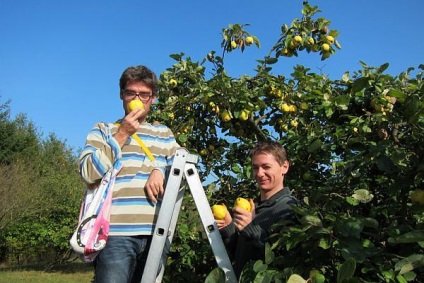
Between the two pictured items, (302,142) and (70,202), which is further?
(70,202)

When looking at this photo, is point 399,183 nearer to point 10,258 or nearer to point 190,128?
point 190,128

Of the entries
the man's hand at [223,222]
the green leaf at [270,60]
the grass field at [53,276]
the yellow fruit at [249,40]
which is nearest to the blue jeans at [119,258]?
the man's hand at [223,222]

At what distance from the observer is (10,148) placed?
78.9 feet

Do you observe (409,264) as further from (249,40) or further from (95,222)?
(249,40)

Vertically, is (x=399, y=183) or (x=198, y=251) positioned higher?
(x=399, y=183)

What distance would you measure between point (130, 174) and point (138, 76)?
0.45m

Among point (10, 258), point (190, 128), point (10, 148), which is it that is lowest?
point (10, 258)

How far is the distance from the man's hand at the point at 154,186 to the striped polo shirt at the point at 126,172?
4cm

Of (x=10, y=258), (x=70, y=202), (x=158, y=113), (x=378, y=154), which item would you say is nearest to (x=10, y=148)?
(x=10, y=258)

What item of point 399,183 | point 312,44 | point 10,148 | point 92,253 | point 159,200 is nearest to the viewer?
point 399,183

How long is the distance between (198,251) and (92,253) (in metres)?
0.99

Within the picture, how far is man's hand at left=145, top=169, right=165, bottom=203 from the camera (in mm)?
1957

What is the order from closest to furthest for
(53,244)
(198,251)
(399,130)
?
(399,130) → (198,251) → (53,244)

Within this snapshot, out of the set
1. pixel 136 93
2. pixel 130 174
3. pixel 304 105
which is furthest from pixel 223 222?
pixel 304 105
